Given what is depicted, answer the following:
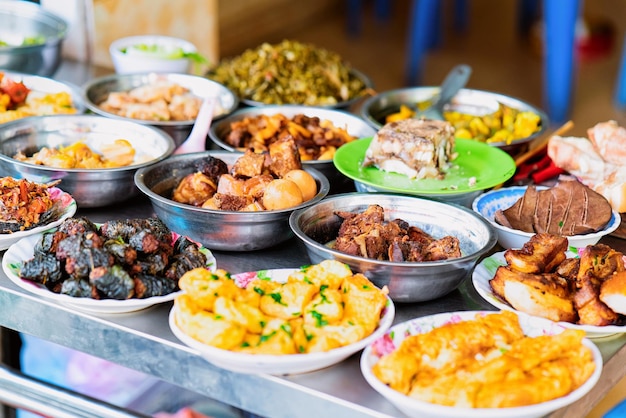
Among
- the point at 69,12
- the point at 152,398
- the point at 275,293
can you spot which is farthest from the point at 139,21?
the point at 275,293

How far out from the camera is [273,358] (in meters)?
1.53

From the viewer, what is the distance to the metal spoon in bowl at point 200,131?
252 centimetres

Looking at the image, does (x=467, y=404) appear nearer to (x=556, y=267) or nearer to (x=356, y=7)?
(x=556, y=267)

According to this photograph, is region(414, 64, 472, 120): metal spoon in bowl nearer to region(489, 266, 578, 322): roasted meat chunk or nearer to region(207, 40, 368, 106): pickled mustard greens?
region(207, 40, 368, 106): pickled mustard greens

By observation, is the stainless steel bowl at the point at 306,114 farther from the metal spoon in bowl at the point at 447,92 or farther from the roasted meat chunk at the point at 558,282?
Result: the roasted meat chunk at the point at 558,282

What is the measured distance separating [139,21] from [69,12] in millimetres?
444

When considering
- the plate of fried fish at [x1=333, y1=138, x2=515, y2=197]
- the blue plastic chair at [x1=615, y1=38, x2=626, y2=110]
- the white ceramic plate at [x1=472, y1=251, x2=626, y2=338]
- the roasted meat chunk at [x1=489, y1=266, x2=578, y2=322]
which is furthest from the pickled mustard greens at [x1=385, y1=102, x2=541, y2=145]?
the blue plastic chair at [x1=615, y1=38, x2=626, y2=110]

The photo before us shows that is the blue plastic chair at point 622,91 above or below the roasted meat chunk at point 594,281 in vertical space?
below

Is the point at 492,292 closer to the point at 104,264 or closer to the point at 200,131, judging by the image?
the point at 104,264

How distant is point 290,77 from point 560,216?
136 centimetres

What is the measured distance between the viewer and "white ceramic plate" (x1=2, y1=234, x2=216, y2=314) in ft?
5.62

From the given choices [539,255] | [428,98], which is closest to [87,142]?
[428,98]

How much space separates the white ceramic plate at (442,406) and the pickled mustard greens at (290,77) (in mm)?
1484

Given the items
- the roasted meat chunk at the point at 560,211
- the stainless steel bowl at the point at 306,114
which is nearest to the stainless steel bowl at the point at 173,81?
the stainless steel bowl at the point at 306,114
